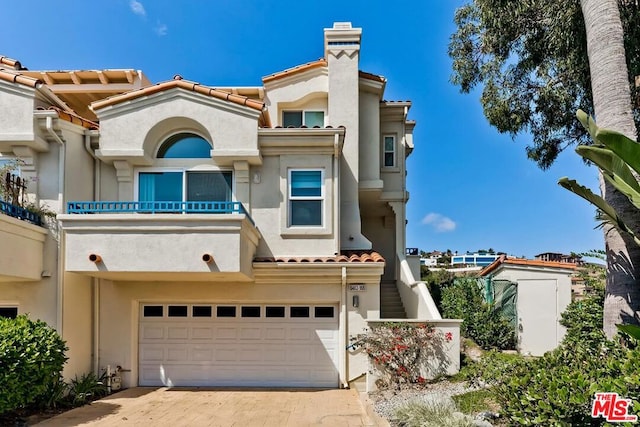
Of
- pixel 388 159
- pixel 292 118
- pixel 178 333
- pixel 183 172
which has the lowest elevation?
pixel 178 333

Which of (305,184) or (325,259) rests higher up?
(305,184)

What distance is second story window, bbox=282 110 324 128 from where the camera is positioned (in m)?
14.5

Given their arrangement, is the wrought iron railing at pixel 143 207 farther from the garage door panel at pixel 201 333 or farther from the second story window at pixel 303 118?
the second story window at pixel 303 118

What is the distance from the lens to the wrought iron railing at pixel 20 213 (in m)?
9.31

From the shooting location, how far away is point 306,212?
11977 mm

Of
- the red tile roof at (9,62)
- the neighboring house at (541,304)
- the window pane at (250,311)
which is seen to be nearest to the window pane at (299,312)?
the window pane at (250,311)

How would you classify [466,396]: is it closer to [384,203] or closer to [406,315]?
[406,315]

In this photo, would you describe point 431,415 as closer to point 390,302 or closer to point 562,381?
point 562,381

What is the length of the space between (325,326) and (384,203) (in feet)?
18.9

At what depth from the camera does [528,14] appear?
12.0m

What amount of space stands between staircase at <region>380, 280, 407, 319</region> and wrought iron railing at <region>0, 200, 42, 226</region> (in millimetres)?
9473

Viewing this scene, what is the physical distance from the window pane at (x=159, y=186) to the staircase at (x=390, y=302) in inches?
277

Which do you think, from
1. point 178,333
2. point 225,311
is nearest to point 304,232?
point 225,311

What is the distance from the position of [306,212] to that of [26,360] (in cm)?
684
